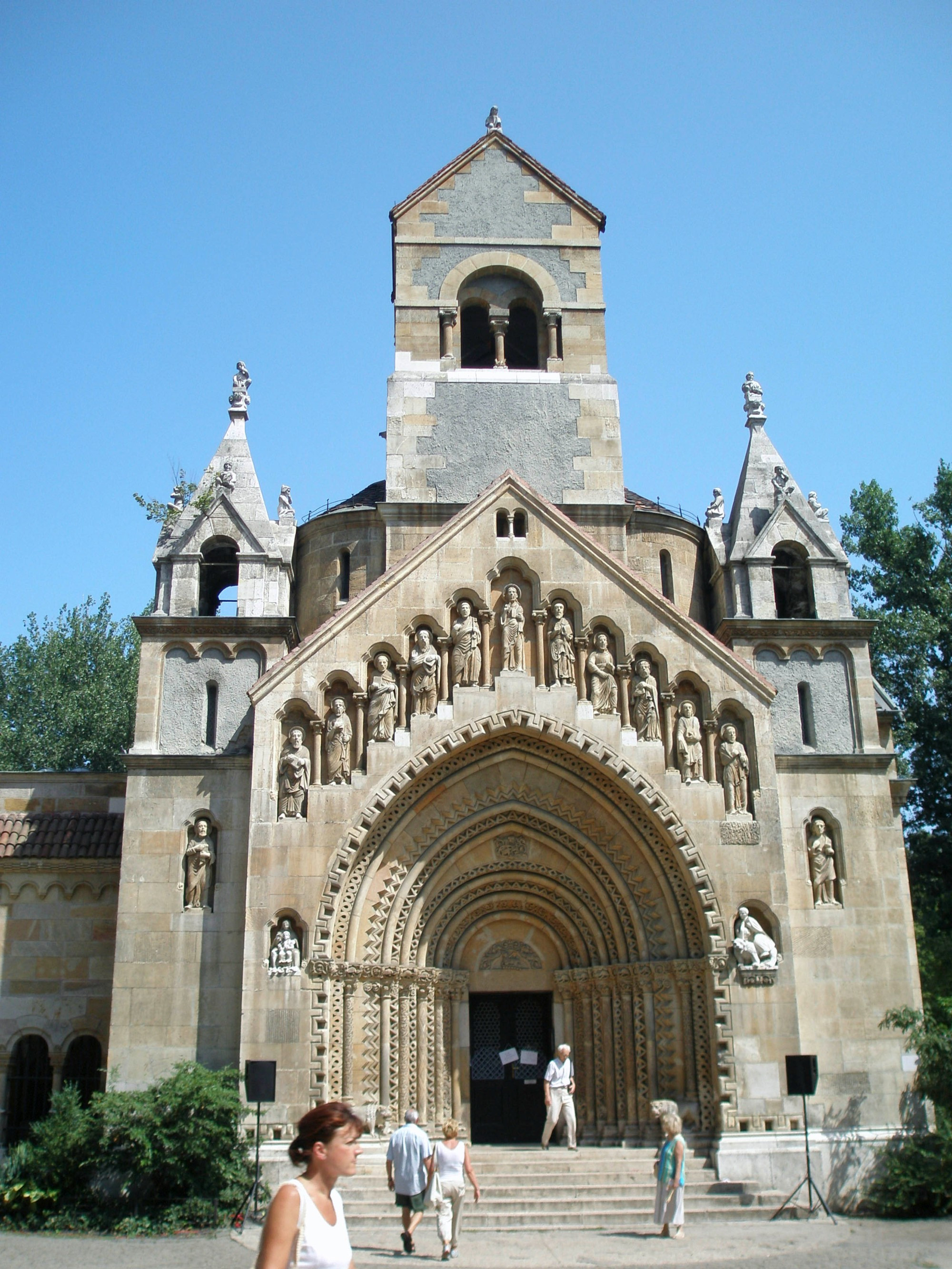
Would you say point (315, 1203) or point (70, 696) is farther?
point (70, 696)

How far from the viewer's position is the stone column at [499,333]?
2409 centimetres

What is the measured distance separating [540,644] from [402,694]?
2.42 metres

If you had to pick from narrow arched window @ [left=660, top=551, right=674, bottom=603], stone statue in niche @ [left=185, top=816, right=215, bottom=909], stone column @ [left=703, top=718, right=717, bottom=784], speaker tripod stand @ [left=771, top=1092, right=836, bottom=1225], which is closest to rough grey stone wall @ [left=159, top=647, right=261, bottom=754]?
stone statue in niche @ [left=185, top=816, right=215, bottom=909]

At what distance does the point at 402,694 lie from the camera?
18984 millimetres

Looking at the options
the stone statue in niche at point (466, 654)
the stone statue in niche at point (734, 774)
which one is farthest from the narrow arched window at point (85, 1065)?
the stone statue in niche at point (734, 774)

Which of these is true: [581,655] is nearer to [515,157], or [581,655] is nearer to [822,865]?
[822,865]

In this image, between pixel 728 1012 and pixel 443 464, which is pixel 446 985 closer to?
pixel 728 1012

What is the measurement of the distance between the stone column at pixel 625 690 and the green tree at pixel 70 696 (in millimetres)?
23984

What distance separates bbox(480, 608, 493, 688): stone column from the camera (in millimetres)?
19125

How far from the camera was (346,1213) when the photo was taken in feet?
51.2

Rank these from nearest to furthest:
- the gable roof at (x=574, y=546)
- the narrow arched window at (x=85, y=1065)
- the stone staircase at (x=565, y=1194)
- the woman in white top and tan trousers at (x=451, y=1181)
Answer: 1. the woman in white top and tan trousers at (x=451, y=1181)
2. the stone staircase at (x=565, y=1194)
3. the gable roof at (x=574, y=546)
4. the narrow arched window at (x=85, y=1065)

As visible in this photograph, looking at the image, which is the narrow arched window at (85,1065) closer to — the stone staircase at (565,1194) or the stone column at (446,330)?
the stone staircase at (565,1194)

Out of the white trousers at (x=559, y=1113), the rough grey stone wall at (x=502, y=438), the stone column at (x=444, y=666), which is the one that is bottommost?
the white trousers at (x=559, y=1113)

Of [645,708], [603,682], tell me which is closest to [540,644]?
[603,682]
